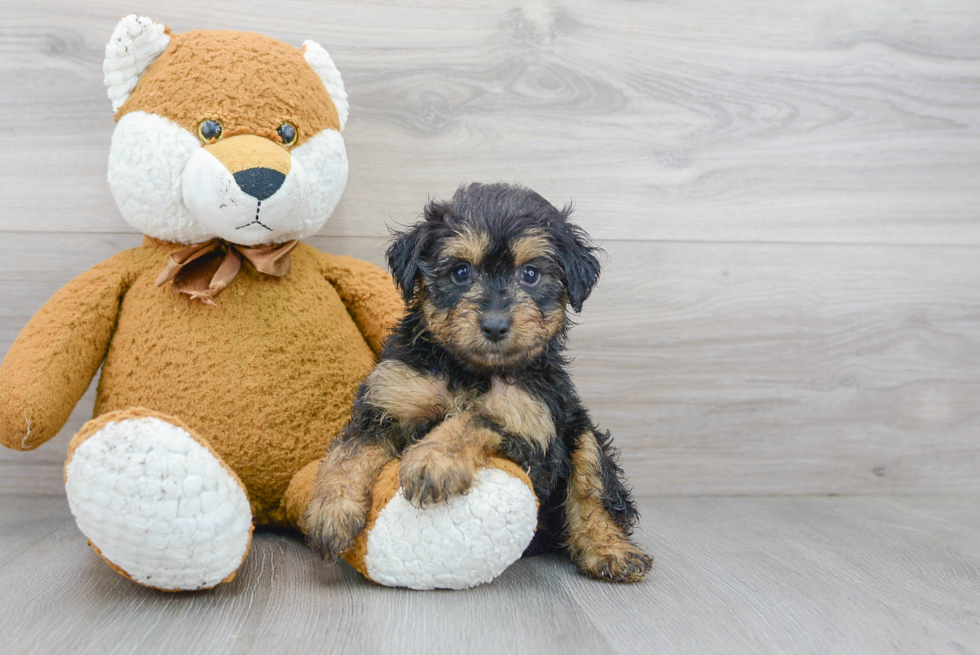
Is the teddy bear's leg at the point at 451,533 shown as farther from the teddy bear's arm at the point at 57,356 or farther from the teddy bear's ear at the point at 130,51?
the teddy bear's ear at the point at 130,51

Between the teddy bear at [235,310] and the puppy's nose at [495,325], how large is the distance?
0.29 metres

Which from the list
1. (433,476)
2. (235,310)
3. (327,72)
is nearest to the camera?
(433,476)

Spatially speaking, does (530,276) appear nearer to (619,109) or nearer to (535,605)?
(535,605)

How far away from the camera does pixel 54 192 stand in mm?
2373

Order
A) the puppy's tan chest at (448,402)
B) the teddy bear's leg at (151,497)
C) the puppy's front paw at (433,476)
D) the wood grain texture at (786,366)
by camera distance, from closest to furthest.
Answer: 1. the teddy bear's leg at (151,497)
2. the puppy's front paw at (433,476)
3. the puppy's tan chest at (448,402)
4. the wood grain texture at (786,366)

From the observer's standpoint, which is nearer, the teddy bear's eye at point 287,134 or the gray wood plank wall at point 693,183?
the teddy bear's eye at point 287,134

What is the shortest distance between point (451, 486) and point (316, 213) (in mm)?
858

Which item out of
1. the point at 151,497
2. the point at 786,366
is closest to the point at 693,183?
the point at 786,366

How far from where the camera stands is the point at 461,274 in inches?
66.7

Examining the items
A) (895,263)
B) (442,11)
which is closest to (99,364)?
(442,11)

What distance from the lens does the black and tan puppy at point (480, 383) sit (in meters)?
1.60

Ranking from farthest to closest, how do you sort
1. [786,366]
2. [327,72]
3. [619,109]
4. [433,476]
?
[786,366] < [619,109] < [327,72] < [433,476]

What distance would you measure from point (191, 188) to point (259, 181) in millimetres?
166

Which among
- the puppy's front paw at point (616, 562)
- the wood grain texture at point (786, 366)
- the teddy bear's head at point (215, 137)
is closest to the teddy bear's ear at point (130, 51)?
the teddy bear's head at point (215, 137)
